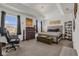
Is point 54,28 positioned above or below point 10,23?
below

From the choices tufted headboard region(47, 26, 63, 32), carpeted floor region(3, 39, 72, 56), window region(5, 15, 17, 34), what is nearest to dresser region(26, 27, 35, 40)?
tufted headboard region(47, 26, 63, 32)

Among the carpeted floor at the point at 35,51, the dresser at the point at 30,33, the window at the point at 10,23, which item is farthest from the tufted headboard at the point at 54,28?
the window at the point at 10,23

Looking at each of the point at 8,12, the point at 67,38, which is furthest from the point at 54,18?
the point at 8,12

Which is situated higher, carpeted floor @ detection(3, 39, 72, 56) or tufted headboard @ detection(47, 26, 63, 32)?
tufted headboard @ detection(47, 26, 63, 32)

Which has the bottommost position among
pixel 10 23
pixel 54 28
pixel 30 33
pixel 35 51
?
pixel 35 51

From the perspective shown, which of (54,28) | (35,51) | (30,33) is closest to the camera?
(35,51)

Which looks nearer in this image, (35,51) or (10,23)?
(35,51)

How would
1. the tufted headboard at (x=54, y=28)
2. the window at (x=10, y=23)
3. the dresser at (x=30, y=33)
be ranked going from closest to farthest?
1. the window at (x=10, y=23)
2. the dresser at (x=30, y=33)
3. the tufted headboard at (x=54, y=28)

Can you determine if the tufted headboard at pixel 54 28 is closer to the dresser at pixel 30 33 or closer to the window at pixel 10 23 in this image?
the dresser at pixel 30 33

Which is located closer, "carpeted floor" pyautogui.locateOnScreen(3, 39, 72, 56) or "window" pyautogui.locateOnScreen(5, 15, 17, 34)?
"carpeted floor" pyautogui.locateOnScreen(3, 39, 72, 56)

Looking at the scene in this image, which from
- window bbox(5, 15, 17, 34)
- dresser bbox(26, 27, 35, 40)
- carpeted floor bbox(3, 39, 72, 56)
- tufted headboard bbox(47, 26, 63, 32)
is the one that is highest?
window bbox(5, 15, 17, 34)

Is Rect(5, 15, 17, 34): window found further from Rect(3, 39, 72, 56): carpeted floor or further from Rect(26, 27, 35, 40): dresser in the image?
Rect(26, 27, 35, 40): dresser

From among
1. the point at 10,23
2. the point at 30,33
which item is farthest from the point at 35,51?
the point at 30,33

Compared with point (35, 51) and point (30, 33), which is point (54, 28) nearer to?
point (30, 33)
